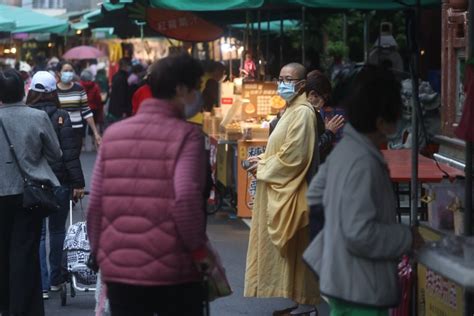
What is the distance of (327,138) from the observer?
8250 mm

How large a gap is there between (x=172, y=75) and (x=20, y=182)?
319cm

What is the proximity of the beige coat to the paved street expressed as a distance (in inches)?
31.8

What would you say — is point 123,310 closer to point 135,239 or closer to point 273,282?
point 135,239

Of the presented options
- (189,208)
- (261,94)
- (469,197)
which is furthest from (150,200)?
(261,94)

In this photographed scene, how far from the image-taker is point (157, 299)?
16.3 ft

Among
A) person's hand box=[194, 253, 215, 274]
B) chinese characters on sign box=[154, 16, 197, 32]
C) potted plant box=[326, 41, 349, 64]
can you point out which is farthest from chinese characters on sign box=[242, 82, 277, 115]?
person's hand box=[194, 253, 215, 274]

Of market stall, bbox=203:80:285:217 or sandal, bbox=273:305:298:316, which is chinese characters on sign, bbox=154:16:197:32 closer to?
market stall, bbox=203:80:285:217

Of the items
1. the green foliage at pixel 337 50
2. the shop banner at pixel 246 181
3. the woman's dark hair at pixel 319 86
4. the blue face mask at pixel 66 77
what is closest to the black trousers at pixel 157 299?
the woman's dark hair at pixel 319 86

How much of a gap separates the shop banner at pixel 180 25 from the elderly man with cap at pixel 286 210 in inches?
277

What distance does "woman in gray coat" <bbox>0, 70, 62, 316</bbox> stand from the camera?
26.1 feet

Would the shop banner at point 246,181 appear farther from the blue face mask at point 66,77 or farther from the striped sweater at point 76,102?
the blue face mask at point 66,77

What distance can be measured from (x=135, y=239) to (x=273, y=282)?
141 inches

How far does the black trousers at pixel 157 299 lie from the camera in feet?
16.2

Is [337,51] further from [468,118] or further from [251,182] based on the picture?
[468,118]
